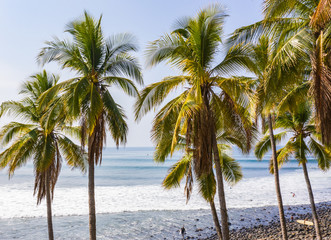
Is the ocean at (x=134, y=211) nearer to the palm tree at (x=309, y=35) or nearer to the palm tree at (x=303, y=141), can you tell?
the palm tree at (x=303, y=141)

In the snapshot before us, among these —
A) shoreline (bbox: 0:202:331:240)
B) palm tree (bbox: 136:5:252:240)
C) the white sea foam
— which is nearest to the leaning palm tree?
palm tree (bbox: 136:5:252:240)

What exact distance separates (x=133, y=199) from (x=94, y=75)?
24.8 metres

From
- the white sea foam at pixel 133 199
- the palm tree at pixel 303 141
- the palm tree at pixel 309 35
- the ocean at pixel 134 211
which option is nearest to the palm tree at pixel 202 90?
the palm tree at pixel 309 35

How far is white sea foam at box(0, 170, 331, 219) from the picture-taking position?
26.6m

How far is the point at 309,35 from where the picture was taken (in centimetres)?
691

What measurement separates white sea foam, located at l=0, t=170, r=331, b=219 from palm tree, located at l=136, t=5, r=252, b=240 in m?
19.5

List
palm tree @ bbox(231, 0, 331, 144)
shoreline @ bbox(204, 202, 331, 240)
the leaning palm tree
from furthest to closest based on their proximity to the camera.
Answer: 1. shoreline @ bbox(204, 202, 331, 240)
2. the leaning palm tree
3. palm tree @ bbox(231, 0, 331, 144)

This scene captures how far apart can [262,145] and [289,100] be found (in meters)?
5.48

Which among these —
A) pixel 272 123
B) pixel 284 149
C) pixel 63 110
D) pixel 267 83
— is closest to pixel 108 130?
pixel 63 110

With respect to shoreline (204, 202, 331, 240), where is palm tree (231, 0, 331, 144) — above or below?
above

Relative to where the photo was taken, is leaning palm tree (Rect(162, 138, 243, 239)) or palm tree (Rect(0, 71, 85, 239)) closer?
leaning palm tree (Rect(162, 138, 243, 239))

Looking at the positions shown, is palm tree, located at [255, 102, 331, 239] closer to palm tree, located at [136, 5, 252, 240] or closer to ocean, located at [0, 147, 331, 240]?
palm tree, located at [136, 5, 252, 240]

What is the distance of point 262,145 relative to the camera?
15.3 metres

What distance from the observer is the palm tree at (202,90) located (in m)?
7.50
